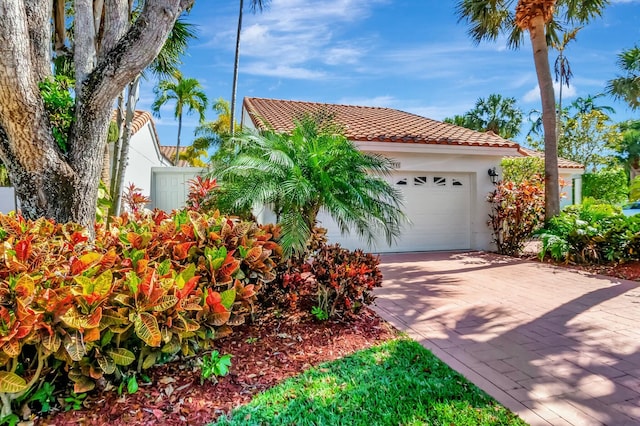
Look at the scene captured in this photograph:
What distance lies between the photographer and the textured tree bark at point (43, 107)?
13.6ft

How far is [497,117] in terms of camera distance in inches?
1239

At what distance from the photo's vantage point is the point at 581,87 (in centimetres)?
2928

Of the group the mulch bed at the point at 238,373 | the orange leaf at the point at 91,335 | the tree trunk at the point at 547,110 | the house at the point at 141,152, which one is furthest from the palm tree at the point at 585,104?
the orange leaf at the point at 91,335

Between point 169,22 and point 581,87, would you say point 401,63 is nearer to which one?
point 169,22

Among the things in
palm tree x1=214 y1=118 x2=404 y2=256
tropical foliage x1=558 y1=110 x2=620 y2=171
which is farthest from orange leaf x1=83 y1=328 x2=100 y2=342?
tropical foliage x1=558 y1=110 x2=620 y2=171

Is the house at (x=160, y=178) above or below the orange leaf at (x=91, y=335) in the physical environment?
above

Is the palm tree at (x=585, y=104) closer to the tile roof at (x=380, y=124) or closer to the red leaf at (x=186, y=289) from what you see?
the tile roof at (x=380, y=124)

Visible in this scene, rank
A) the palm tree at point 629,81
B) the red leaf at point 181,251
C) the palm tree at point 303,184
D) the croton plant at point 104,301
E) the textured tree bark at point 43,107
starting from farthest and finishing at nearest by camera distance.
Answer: the palm tree at point 629,81 → the palm tree at point 303,184 → the textured tree bark at point 43,107 → the red leaf at point 181,251 → the croton plant at point 104,301

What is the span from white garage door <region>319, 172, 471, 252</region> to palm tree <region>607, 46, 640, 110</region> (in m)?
17.4

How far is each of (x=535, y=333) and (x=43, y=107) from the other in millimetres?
6899

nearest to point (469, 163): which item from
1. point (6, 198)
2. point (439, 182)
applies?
point (439, 182)

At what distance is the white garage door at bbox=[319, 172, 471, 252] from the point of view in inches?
462

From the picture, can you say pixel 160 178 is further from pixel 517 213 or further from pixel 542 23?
pixel 542 23

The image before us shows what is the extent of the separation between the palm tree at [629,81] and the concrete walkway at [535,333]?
788 inches
